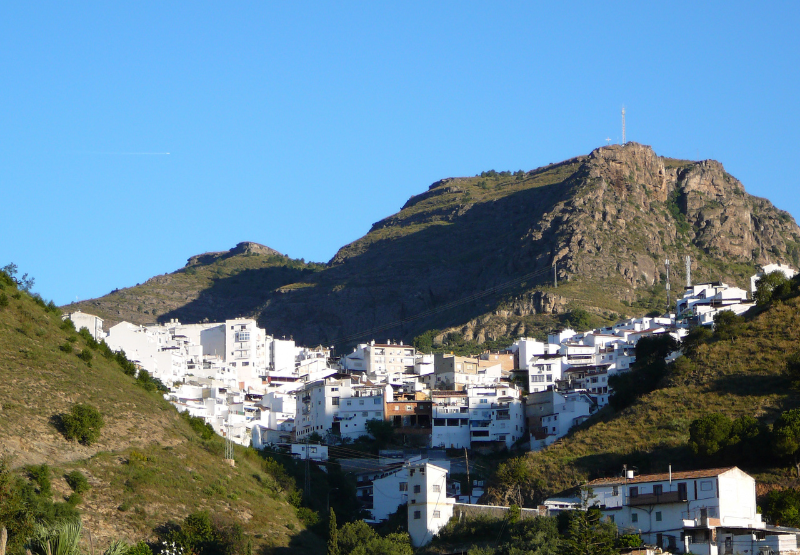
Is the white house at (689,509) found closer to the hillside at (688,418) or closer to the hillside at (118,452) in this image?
the hillside at (688,418)

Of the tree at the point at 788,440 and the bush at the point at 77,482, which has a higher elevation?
the tree at the point at 788,440

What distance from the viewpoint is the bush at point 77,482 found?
5574 centimetres

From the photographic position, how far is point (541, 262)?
153 meters

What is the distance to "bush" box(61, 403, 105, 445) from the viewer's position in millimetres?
60312

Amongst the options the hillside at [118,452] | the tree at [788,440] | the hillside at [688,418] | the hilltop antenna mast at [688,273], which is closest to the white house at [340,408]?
the hillside at [118,452]

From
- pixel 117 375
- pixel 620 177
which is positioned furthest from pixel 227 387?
pixel 620 177

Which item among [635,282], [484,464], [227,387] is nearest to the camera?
[484,464]

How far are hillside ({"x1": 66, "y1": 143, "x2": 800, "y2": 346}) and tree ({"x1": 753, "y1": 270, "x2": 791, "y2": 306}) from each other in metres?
43.1

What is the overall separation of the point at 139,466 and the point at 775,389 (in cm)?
3536

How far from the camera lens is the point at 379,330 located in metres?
164

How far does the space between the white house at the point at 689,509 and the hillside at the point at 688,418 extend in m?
5.49

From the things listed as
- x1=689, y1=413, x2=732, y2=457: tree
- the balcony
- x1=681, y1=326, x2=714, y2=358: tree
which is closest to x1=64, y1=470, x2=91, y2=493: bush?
the balcony

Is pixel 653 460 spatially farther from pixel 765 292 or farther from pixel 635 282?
pixel 635 282

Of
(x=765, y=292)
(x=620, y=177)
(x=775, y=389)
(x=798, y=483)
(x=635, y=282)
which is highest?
(x=620, y=177)
